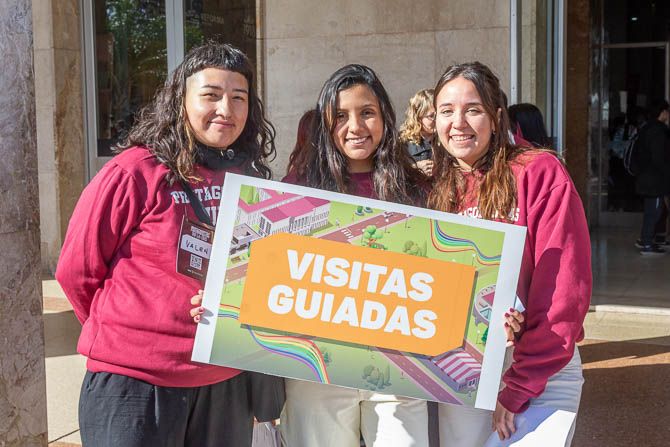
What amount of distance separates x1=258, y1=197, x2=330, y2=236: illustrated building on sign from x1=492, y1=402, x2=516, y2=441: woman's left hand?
75cm

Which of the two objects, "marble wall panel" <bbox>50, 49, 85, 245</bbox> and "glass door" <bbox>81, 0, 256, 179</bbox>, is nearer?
"marble wall panel" <bbox>50, 49, 85, 245</bbox>

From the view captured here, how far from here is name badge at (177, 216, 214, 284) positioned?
2402 mm

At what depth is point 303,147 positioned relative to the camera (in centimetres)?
287

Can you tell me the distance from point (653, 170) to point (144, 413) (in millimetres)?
10115

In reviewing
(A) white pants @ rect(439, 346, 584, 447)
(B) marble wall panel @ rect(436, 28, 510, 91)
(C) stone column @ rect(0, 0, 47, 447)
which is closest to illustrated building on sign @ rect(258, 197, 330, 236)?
(A) white pants @ rect(439, 346, 584, 447)

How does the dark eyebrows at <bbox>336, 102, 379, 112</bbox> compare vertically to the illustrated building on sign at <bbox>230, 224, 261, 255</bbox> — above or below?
above

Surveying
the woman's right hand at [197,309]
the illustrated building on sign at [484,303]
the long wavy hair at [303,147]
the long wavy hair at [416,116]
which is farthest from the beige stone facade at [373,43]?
the woman's right hand at [197,309]

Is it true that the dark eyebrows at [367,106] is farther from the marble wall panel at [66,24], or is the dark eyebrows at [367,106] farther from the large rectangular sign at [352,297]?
the marble wall panel at [66,24]

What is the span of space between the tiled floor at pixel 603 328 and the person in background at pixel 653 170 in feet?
1.52

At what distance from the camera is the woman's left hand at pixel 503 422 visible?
245 centimetres

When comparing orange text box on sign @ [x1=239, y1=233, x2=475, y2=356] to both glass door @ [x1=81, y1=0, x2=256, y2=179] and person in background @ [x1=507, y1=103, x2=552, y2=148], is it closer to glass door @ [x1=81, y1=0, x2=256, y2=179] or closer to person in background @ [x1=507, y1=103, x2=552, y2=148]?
person in background @ [x1=507, y1=103, x2=552, y2=148]

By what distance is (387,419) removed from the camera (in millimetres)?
2627

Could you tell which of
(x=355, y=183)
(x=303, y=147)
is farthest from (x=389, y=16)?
(x=355, y=183)

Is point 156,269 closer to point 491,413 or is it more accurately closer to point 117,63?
point 491,413
